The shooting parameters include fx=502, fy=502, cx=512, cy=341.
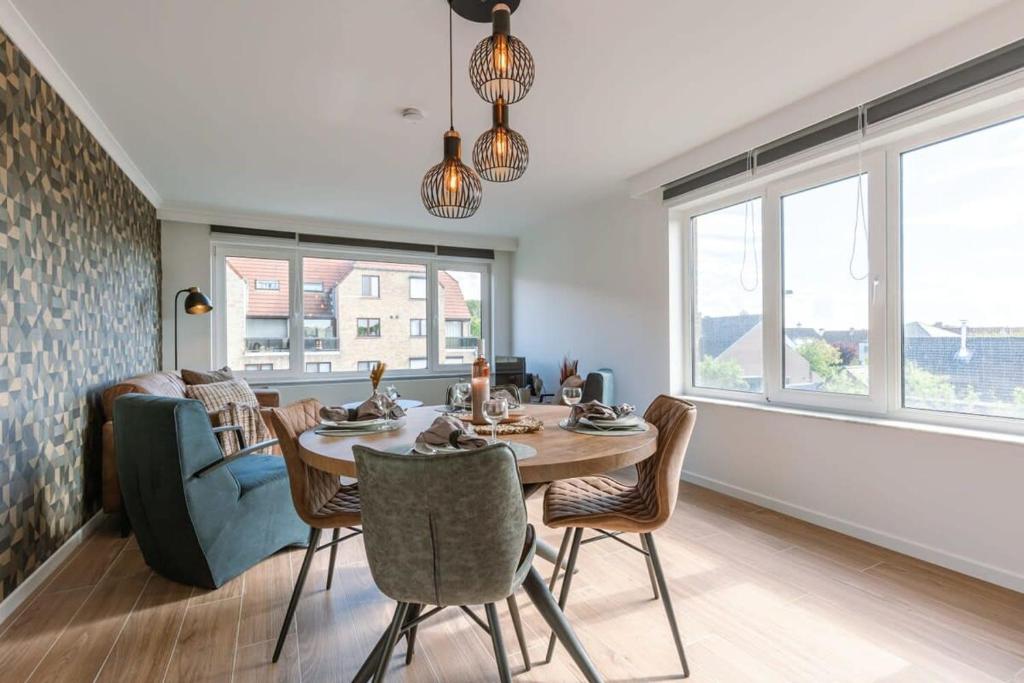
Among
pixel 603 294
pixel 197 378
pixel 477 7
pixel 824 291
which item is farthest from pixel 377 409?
pixel 603 294

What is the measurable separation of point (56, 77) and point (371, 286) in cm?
333

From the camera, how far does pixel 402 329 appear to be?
5.68 meters

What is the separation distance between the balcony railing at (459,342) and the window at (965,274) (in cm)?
427

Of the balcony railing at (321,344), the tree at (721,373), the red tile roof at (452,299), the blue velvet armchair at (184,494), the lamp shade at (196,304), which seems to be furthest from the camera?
the red tile roof at (452,299)

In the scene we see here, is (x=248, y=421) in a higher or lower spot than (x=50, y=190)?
lower

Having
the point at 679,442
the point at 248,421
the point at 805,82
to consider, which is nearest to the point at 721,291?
the point at 805,82

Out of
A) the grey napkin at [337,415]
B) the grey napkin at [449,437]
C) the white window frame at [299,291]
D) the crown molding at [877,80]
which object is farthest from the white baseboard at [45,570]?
the crown molding at [877,80]

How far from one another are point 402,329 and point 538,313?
1550 millimetres

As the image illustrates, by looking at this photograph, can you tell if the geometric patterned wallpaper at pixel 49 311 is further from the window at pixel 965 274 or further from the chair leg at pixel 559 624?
the window at pixel 965 274

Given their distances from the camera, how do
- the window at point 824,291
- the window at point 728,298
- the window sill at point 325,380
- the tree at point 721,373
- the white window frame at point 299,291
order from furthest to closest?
the window sill at point 325,380, the white window frame at point 299,291, the tree at point 721,373, the window at point 728,298, the window at point 824,291

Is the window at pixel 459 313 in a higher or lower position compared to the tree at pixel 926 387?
higher

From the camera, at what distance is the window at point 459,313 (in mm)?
5898

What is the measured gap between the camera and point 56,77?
7.53ft

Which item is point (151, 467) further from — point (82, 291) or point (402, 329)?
point (402, 329)
